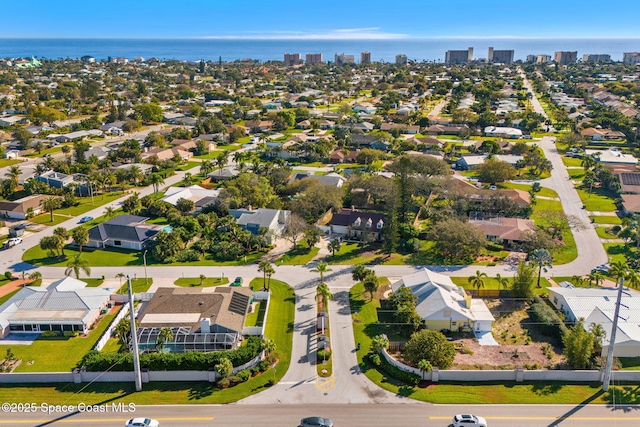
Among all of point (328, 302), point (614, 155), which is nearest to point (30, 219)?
point (328, 302)

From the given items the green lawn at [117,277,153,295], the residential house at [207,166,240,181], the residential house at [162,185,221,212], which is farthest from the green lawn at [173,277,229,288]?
the residential house at [207,166,240,181]

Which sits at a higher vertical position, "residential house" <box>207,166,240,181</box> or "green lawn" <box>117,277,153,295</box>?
"residential house" <box>207,166,240,181</box>

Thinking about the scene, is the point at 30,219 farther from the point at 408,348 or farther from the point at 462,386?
the point at 462,386

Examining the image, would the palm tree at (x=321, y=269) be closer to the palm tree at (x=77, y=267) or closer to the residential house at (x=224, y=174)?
the palm tree at (x=77, y=267)

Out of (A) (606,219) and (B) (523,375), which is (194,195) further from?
(A) (606,219)

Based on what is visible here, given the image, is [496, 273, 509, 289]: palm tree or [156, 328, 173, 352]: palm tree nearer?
[156, 328, 173, 352]: palm tree

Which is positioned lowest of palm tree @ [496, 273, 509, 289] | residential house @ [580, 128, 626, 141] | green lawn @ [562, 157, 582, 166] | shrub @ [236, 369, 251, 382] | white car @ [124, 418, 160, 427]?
white car @ [124, 418, 160, 427]

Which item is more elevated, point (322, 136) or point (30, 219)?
point (322, 136)

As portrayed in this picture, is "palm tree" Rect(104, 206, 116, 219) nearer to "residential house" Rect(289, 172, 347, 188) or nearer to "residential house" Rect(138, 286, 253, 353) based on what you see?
"residential house" Rect(138, 286, 253, 353)
